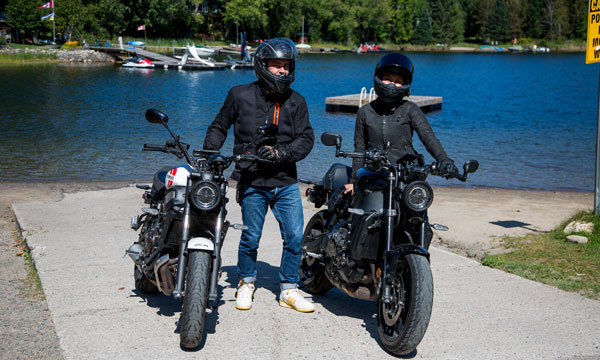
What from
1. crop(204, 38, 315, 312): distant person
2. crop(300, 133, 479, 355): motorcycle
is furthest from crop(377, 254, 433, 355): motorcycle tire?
crop(204, 38, 315, 312): distant person

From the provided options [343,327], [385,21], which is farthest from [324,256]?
[385,21]

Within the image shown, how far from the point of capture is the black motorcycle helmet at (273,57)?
207 inches

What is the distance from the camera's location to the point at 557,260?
7301 mm

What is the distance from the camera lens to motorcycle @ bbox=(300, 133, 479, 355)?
14.4ft

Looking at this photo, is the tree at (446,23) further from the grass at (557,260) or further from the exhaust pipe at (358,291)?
the exhaust pipe at (358,291)

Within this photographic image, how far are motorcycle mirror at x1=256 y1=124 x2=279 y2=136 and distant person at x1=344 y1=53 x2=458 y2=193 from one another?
78 centimetres

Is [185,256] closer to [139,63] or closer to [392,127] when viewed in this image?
[392,127]

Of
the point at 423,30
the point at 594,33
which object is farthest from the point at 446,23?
the point at 594,33

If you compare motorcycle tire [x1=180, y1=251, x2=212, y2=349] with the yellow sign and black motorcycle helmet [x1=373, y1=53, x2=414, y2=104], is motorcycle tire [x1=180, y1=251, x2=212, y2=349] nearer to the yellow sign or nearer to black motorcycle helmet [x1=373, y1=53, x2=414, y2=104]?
black motorcycle helmet [x1=373, y1=53, x2=414, y2=104]

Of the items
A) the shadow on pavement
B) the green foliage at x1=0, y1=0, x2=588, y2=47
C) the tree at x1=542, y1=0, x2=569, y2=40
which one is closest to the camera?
the shadow on pavement

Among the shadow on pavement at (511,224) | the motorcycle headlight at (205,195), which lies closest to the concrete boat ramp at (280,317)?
the motorcycle headlight at (205,195)

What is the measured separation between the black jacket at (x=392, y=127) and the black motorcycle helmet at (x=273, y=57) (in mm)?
712

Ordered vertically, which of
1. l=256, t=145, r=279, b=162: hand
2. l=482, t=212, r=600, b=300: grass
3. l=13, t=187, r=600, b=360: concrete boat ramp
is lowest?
l=482, t=212, r=600, b=300: grass

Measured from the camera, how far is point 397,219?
473 centimetres
